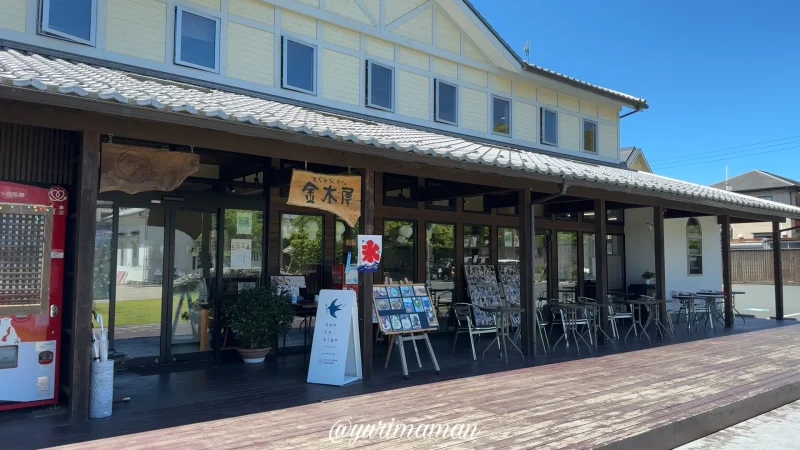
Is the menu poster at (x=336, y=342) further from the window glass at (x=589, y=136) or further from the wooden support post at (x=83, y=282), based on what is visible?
the window glass at (x=589, y=136)

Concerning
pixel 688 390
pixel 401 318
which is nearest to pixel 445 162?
pixel 401 318

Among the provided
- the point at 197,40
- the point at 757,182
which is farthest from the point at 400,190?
the point at 757,182

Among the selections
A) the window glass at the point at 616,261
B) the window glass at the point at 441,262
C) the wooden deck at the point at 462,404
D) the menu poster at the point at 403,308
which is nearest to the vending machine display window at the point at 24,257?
the wooden deck at the point at 462,404

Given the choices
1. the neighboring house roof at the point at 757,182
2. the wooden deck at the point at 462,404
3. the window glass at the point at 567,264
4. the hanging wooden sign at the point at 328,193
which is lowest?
the wooden deck at the point at 462,404

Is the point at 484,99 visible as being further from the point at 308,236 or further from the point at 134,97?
the point at 134,97

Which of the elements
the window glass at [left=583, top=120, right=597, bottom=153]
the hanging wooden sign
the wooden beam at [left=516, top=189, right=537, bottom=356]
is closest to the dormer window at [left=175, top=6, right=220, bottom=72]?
the hanging wooden sign

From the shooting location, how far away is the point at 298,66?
8805mm

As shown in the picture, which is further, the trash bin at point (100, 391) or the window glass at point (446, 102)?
the window glass at point (446, 102)

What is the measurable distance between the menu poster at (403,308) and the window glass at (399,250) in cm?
211

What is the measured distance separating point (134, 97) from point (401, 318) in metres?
4.04

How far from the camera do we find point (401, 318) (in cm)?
711

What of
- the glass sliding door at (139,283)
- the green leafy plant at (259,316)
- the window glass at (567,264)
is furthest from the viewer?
the window glass at (567,264)

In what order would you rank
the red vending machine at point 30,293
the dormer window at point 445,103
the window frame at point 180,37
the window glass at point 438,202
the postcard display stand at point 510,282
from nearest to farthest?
1. the red vending machine at point 30,293
2. the window frame at point 180,37
3. the window glass at point 438,202
4. the dormer window at point 445,103
5. the postcard display stand at point 510,282

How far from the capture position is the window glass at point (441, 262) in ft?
33.8
